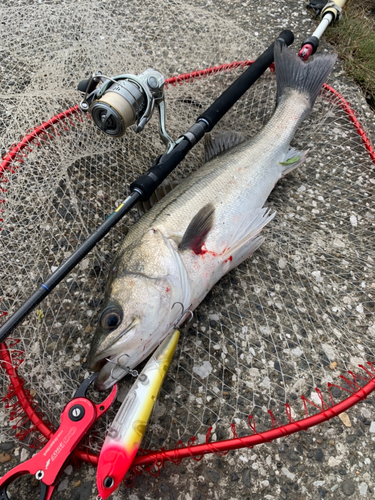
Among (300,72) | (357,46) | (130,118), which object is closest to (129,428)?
(130,118)

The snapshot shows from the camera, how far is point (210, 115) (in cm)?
259

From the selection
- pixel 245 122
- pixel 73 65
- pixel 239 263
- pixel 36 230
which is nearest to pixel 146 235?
pixel 239 263

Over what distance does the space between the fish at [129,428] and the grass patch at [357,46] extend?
3716 millimetres

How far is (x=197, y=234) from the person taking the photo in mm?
2176

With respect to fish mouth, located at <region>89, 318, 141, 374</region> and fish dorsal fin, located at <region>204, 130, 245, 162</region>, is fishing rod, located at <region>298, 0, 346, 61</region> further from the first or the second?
fish mouth, located at <region>89, 318, 141, 374</region>

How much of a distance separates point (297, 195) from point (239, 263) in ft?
3.03

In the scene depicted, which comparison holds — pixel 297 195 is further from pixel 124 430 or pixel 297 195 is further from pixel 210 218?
pixel 124 430

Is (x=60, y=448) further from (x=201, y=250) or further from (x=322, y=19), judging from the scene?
(x=322, y=19)

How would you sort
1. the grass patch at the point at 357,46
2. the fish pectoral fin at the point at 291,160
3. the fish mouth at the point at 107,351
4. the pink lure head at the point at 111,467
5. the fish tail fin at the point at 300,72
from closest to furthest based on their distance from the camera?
the pink lure head at the point at 111,467 → the fish mouth at the point at 107,351 → the fish pectoral fin at the point at 291,160 → the fish tail fin at the point at 300,72 → the grass patch at the point at 357,46

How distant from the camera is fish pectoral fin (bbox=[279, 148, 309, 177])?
108 inches

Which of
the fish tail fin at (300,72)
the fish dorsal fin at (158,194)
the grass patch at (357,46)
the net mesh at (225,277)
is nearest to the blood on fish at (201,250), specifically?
the net mesh at (225,277)

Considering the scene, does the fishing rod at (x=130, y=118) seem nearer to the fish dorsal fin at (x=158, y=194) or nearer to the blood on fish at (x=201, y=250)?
the fish dorsal fin at (x=158, y=194)

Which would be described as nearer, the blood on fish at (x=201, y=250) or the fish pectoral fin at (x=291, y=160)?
the blood on fish at (x=201, y=250)

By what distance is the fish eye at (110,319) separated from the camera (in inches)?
73.0
